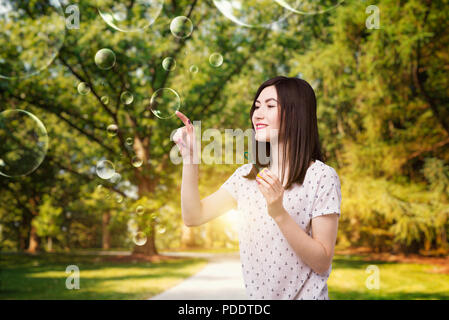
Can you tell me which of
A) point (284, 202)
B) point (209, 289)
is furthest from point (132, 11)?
point (284, 202)

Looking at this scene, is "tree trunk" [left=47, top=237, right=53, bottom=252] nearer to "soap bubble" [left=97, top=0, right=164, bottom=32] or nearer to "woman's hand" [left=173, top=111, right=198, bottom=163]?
"soap bubble" [left=97, top=0, right=164, bottom=32]

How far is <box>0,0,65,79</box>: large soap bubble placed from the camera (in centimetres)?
855

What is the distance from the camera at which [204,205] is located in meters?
1.71

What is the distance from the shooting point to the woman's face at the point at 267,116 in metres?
1.58

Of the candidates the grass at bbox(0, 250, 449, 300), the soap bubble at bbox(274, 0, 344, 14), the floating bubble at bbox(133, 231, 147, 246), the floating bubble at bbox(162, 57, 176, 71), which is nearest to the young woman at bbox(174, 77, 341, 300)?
the floating bubble at bbox(162, 57, 176, 71)

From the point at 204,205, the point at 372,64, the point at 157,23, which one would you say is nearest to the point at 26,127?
the point at 157,23

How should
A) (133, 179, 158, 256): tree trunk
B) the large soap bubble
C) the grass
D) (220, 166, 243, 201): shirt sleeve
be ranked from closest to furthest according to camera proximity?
1. (220, 166, 243, 201): shirt sleeve
2. the grass
3. the large soap bubble
4. (133, 179, 158, 256): tree trunk

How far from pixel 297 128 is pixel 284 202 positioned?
11.1 inches

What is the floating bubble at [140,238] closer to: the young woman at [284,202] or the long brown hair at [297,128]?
the young woman at [284,202]

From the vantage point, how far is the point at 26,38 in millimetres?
9219

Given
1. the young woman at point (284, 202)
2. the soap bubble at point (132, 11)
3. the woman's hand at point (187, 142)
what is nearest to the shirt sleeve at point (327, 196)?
the young woman at point (284, 202)

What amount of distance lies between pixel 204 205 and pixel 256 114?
0.43 metres

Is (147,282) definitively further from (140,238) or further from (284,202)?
(284,202)

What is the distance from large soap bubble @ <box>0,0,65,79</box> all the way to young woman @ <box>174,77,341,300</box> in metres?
7.86
